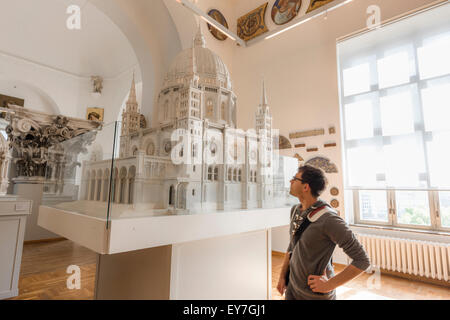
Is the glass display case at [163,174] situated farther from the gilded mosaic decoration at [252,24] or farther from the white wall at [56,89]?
the white wall at [56,89]

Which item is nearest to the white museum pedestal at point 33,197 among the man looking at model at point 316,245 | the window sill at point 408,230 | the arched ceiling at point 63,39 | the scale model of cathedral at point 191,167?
the arched ceiling at point 63,39

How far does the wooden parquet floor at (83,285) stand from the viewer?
511 cm

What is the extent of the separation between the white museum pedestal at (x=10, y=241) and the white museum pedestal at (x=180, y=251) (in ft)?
7.87

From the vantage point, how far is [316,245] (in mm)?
2090

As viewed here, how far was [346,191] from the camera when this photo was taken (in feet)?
25.9

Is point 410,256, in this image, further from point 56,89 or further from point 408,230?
point 56,89

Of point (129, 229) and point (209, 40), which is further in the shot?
point (209, 40)

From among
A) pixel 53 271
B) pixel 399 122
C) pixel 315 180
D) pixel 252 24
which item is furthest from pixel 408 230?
pixel 53 271

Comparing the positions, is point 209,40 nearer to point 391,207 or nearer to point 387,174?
point 387,174

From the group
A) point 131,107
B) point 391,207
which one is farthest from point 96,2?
point 391,207

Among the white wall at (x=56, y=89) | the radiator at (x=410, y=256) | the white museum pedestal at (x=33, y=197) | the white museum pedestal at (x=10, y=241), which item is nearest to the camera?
the white museum pedestal at (x=10, y=241)

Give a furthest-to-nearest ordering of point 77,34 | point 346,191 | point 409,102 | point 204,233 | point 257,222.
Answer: point 77,34 → point 346,191 → point 409,102 → point 257,222 → point 204,233

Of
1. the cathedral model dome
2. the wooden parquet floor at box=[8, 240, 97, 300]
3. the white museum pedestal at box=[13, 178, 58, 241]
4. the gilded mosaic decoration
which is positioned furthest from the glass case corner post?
the white museum pedestal at box=[13, 178, 58, 241]
